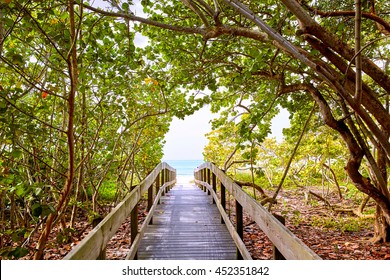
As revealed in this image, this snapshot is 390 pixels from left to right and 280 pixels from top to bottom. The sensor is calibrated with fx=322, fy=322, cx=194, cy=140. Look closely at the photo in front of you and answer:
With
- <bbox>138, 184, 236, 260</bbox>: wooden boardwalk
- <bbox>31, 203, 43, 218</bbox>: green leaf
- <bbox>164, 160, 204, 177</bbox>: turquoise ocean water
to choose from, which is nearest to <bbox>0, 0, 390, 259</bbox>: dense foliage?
<bbox>31, 203, 43, 218</bbox>: green leaf

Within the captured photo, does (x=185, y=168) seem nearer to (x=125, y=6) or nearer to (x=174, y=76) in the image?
(x=174, y=76)

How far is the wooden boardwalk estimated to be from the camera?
13.5 ft

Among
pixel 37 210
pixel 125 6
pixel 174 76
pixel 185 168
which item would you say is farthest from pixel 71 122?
pixel 185 168

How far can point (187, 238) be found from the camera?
4.84 metres

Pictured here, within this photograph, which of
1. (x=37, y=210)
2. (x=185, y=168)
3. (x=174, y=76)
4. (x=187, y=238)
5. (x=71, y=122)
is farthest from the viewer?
(x=185, y=168)

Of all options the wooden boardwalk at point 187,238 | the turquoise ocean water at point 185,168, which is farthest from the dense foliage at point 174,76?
the turquoise ocean water at point 185,168

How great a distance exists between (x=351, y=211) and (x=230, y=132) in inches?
157

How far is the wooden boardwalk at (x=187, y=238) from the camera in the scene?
Answer: 162 inches

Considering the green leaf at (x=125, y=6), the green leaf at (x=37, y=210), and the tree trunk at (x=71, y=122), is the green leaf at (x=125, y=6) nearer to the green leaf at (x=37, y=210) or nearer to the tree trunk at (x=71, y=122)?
the tree trunk at (x=71, y=122)

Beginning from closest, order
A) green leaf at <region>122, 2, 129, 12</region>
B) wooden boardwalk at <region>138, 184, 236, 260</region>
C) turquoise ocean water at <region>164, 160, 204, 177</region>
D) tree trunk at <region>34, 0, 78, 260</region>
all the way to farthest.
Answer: tree trunk at <region>34, 0, 78, 260</region>
green leaf at <region>122, 2, 129, 12</region>
wooden boardwalk at <region>138, 184, 236, 260</region>
turquoise ocean water at <region>164, 160, 204, 177</region>

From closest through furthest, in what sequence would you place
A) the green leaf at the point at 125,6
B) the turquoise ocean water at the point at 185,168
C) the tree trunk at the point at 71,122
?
1. the tree trunk at the point at 71,122
2. the green leaf at the point at 125,6
3. the turquoise ocean water at the point at 185,168

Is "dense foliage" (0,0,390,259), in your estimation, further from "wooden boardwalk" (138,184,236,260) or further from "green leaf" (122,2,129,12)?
"wooden boardwalk" (138,184,236,260)

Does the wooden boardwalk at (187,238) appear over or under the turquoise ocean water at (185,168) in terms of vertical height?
under
